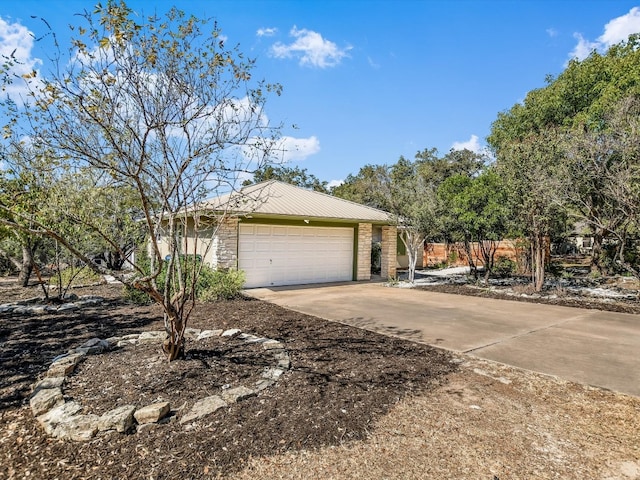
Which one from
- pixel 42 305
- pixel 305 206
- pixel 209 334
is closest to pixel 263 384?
pixel 209 334

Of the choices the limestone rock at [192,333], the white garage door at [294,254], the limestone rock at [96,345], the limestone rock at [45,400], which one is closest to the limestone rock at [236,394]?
the limestone rock at [45,400]

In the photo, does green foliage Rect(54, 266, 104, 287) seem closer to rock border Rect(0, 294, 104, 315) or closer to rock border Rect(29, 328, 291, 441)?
rock border Rect(0, 294, 104, 315)

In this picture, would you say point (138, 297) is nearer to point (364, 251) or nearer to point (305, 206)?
point (305, 206)

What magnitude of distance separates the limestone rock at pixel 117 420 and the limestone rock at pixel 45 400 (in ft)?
2.25

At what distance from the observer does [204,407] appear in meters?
3.28

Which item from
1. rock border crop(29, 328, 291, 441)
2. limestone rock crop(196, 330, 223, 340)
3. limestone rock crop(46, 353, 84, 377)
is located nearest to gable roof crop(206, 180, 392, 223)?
limestone rock crop(196, 330, 223, 340)

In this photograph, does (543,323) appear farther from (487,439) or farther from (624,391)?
(487,439)

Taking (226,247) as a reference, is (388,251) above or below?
below

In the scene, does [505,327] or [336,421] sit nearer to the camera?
[336,421]

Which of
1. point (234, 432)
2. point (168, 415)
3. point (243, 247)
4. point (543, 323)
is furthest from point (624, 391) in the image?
point (243, 247)

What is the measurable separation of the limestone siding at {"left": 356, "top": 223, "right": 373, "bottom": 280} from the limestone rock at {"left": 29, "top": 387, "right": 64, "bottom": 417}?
37.9 feet

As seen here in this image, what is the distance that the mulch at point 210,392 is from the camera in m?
2.65

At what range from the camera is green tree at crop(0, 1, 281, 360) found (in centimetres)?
364

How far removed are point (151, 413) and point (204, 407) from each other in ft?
1.42
